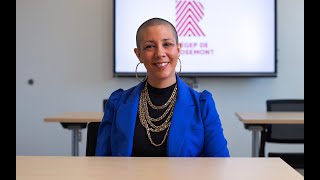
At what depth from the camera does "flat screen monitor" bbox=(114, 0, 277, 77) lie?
4.52 m

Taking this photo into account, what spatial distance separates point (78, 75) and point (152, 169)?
3787 mm

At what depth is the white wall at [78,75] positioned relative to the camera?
15.3 ft

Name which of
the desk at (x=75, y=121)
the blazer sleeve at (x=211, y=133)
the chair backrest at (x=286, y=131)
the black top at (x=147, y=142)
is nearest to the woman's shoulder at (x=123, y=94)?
the black top at (x=147, y=142)

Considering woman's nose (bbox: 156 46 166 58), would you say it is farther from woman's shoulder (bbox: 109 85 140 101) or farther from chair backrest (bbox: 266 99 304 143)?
chair backrest (bbox: 266 99 304 143)

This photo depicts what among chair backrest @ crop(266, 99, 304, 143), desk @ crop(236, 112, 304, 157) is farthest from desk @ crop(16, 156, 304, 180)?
chair backrest @ crop(266, 99, 304, 143)

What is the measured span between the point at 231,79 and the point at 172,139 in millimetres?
3436

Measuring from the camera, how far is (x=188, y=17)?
459 centimetres

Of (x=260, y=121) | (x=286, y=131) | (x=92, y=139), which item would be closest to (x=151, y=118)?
(x=92, y=139)

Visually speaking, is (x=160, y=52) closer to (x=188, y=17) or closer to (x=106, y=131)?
(x=106, y=131)

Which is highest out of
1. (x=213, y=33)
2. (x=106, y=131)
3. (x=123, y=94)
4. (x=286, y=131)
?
(x=213, y=33)

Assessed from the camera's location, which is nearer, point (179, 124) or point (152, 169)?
point (152, 169)

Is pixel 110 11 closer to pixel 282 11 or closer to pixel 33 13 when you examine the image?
pixel 33 13
